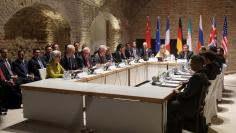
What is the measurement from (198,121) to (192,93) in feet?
2.00

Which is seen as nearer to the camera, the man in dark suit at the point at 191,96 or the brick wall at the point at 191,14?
the man in dark suit at the point at 191,96

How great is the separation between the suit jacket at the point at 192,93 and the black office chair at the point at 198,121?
4.1 inches

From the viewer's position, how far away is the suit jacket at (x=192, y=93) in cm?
367

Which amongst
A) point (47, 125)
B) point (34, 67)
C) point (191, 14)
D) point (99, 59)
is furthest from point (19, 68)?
point (191, 14)

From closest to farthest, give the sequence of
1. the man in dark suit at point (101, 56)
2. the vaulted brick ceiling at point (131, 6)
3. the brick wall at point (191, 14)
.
Result: the man in dark suit at point (101, 56), the brick wall at point (191, 14), the vaulted brick ceiling at point (131, 6)

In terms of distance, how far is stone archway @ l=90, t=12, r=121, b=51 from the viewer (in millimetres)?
11125

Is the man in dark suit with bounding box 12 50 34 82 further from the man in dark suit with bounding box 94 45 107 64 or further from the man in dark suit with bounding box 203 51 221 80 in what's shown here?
the man in dark suit with bounding box 203 51 221 80

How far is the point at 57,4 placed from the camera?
790cm

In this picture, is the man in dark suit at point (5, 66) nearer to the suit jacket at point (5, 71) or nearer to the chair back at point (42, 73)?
the suit jacket at point (5, 71)

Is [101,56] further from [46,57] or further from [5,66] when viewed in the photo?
[5,66]

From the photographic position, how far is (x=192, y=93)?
3693 millimetres

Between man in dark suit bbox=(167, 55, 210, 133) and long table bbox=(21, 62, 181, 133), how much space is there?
0.16m

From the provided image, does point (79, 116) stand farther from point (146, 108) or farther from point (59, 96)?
point (146, 108)

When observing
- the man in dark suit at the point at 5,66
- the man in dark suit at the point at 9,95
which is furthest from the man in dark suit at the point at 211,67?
the man in dark suit at the point at 5,66
